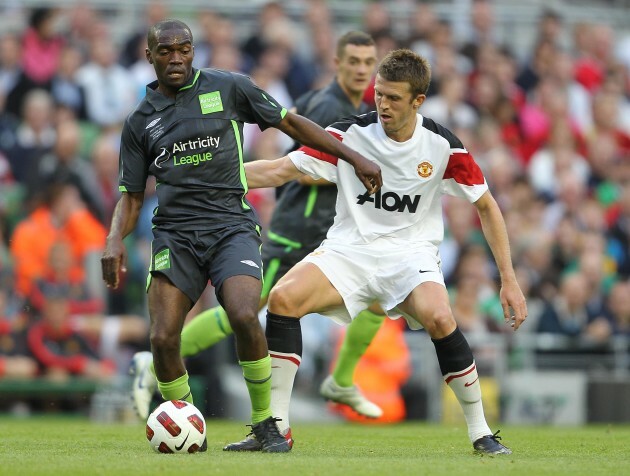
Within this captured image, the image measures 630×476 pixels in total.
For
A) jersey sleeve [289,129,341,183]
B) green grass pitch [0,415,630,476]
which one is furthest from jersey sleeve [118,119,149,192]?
green grass pitch [0,415,630,476]

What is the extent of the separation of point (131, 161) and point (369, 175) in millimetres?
1576

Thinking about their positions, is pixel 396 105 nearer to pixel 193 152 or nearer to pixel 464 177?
pixel 464 177

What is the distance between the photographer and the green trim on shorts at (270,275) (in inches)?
414

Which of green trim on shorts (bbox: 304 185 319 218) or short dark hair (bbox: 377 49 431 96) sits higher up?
short dark hair (bbox: 377 49 431 96)

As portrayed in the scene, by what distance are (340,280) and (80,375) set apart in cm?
650

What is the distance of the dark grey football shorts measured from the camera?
8.22 meters

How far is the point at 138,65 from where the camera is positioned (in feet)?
55.9

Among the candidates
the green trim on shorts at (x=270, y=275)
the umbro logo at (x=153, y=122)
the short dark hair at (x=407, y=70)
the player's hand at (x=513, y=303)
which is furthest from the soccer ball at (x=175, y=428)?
the short dark hair at (x=407, y=70)

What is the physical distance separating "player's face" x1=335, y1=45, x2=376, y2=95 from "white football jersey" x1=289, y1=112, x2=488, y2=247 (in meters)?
1.76

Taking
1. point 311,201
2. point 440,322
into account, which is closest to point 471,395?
point 440,322

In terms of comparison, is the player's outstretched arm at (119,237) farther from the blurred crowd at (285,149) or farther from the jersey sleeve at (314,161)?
the blurred crowd at (285,149)

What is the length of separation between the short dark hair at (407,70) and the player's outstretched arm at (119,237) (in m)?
1.84

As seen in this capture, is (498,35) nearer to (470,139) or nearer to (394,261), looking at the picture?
(470,139)

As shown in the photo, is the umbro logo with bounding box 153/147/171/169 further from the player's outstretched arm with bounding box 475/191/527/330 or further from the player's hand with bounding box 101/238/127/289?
the player's outstretched arm with bounding box 475/191/527/330
